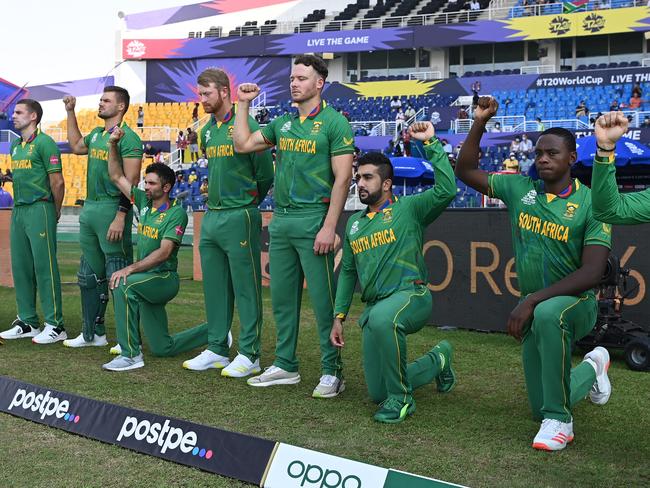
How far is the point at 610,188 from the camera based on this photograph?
363 centimetres

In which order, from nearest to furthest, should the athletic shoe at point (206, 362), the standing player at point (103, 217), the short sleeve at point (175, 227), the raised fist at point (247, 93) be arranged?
the raised fist at point (247, 93)
the athletic shoe at point (206, 362)
the short sleeve at point (175, 227)
the standing player at point (103, 217)

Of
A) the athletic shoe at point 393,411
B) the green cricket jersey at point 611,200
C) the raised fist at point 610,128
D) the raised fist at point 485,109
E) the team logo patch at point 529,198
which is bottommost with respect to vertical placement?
the athletic shoe at point 393,411

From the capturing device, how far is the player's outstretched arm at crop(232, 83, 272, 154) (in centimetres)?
589

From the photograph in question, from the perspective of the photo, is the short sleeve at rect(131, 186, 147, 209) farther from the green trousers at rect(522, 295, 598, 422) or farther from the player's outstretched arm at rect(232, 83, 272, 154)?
the green trousers at rect(522, 295, 598, 422)

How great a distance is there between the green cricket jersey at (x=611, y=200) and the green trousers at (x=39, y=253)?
18.3 ft

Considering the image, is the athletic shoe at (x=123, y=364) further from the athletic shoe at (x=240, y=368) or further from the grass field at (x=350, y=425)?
the athletic shoe at (x=240, y=368)

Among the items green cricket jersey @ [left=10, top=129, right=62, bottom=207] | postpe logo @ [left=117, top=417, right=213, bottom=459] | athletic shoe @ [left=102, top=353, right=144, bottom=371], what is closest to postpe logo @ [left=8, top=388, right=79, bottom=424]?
postpe logo @ [left=117, top=417, right=213, bottom=459]

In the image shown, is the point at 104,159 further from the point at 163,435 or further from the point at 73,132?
the point at 163,435

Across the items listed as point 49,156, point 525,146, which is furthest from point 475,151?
point 525,146

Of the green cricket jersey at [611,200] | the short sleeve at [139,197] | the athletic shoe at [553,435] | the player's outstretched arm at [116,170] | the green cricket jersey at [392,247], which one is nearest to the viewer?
the green cricket jersey at [611,200]

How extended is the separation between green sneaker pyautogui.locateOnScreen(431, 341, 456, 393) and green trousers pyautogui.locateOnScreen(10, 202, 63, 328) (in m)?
3.87

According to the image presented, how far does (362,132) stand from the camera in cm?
3128

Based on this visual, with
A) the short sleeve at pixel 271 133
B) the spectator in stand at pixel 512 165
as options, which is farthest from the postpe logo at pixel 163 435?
the spectator in stand at pixel 512 165

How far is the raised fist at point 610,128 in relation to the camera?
3510 millimetres
